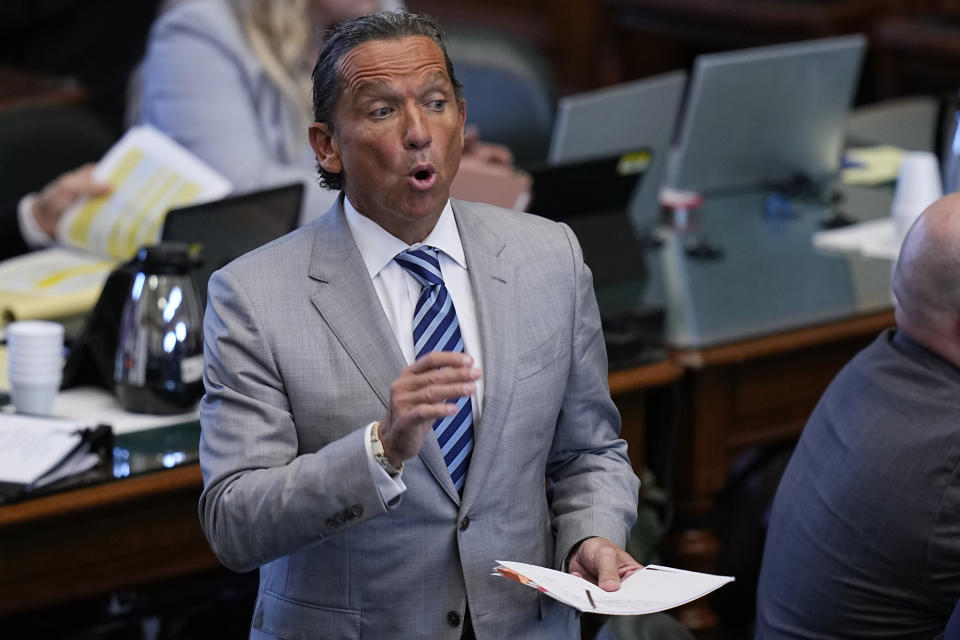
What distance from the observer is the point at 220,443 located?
145 cm

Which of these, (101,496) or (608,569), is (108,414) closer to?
(101,496)

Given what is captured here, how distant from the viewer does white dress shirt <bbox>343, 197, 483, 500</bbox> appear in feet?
5.03

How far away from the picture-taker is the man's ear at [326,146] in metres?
1.50

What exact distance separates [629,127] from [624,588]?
6.09 feet

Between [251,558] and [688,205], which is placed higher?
[251,558]

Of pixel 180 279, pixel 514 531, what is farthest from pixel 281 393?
pixel 180 279

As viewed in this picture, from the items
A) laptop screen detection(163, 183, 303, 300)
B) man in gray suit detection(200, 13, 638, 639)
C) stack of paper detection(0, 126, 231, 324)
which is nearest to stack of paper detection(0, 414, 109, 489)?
laptop screen detection(163, 183, 303, 300)

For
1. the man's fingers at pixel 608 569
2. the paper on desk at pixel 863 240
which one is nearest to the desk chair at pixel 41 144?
the paper on desk at pixel 863 240

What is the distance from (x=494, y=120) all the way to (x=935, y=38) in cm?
194

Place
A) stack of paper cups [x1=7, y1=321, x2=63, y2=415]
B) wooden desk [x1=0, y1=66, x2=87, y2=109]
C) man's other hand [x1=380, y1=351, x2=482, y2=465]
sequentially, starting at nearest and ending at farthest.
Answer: man's other hand [x1=380, y1=351, x2=482, y2=465], stack of paper cups [x1=7, y1=321, x2=63, y2=415], wooden desk [x1=0, y1=66, x2=87, y2=109]

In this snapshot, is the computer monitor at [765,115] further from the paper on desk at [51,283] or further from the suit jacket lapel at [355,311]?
the suit jacket lapel at [355,311]

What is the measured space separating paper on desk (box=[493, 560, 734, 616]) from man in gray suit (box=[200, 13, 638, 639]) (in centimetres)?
3

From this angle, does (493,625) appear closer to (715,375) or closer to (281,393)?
(281,393)

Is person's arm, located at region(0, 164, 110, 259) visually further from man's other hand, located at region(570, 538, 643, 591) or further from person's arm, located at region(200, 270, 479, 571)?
man's other hand, located at region(570, 538, 643, 591)
